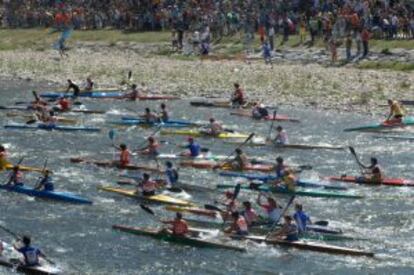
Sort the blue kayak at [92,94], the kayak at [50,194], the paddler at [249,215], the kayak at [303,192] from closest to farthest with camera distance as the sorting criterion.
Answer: the paddler at [249,215]
the kayak at [50,194]
the kayak at [303,192]
the blue kayak at [92,94]

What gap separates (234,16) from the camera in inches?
2963

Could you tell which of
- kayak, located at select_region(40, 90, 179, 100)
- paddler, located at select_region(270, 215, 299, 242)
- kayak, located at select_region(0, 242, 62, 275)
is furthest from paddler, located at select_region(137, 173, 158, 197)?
kayak, located at select_region(40, 90, 179, 100)

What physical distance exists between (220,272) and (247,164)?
1310 cm

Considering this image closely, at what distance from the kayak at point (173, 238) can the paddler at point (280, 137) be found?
14.2m

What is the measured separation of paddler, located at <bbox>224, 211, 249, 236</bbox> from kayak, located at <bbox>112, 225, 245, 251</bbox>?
2.94ft

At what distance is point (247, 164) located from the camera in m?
45.0

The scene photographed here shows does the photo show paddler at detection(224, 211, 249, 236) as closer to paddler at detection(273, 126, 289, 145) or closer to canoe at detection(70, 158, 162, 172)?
canoe at detection(70, 158, 162, 172)

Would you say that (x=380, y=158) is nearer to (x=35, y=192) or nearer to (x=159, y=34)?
(x=35, y=192)

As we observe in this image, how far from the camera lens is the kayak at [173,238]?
34.5 metres

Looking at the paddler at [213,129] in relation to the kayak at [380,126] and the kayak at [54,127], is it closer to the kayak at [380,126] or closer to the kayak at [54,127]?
the kayak at [54,127]

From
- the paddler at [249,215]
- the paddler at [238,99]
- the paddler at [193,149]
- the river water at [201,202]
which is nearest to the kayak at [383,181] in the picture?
the river water at [201,202]

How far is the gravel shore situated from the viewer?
60.4 m

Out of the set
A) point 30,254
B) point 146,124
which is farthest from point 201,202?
point 146,124

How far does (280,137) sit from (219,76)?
1951cm
